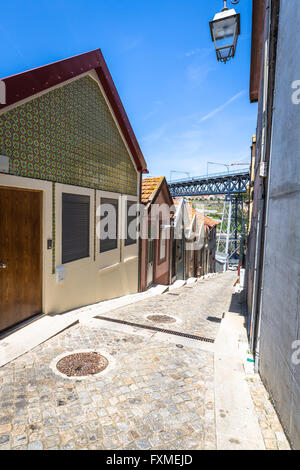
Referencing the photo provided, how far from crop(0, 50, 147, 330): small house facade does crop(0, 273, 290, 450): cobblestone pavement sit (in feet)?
4.65

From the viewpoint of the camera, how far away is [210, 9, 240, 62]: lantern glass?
13.9 ft

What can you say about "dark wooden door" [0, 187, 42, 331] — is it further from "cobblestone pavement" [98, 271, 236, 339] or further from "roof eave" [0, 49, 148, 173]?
"cobblestone pavement" [98, 271, 236, 339]

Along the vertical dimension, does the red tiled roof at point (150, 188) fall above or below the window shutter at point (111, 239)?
above

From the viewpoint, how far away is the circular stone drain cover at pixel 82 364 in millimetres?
4016

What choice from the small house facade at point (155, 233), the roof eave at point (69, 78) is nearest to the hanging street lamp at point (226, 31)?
the roof eave at point (69, 78)

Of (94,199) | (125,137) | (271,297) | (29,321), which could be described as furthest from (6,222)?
(125,137)

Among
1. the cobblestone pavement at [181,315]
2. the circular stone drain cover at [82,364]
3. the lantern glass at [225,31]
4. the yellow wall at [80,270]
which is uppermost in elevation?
the lantern glass at [225,31]

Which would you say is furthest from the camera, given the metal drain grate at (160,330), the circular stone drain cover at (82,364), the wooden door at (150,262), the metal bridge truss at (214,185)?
the metal bridge truss at (214,185)

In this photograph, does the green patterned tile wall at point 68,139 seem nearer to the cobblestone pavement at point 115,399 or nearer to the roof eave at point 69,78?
the roof eave at point 69,78

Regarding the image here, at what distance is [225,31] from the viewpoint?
433cm

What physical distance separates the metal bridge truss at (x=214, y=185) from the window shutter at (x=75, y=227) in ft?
145

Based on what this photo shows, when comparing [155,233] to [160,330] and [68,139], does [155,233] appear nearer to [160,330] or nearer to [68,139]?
[68,139]

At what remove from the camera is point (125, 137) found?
30.9 feet

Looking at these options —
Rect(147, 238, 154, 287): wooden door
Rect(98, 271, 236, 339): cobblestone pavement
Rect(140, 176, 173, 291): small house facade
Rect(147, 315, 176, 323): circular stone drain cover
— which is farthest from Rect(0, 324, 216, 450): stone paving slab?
Rect(147, 238, 154, 287): wooden door
